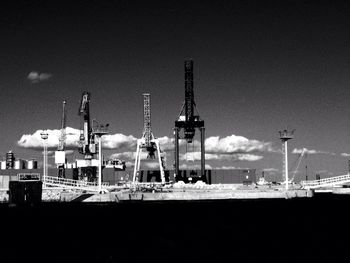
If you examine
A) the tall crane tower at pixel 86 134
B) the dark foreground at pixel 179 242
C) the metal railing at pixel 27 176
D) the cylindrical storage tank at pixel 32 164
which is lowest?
the dark foreground at pixel 179 242

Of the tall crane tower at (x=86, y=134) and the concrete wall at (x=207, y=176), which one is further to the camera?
the tall crane tower at (x=86, y=134)

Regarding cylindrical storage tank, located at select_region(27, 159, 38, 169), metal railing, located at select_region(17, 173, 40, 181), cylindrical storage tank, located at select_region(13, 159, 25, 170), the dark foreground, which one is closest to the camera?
the dark foreground

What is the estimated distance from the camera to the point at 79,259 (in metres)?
19.0

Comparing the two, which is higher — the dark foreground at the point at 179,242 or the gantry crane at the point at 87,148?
the gantry crane at the point at 87,148

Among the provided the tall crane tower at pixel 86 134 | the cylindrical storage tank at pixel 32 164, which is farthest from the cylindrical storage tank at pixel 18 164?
the tall crane tower at pixel 86 134

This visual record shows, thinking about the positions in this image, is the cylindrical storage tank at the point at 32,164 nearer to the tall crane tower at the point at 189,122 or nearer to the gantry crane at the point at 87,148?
the gantry crane at the point at 87,148

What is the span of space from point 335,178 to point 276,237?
71.1 m

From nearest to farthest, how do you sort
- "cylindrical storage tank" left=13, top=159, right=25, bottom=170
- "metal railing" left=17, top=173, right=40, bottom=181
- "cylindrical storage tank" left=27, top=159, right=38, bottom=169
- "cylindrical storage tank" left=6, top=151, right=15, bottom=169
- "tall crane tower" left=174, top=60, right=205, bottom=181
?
"metal railing" left=17, top=173, right=40, bottom=181 < "tall crane tower" left=174, top=60, right=205, bottom=181 < "cylindrical storage tank" left=27, top=159, right=38, bottom=169 < "cylindrical storage tank" left=13, top=159, right=25, bottom=170 < "cylindrical storage tank" left=6, top=151, right=15, bottom=169

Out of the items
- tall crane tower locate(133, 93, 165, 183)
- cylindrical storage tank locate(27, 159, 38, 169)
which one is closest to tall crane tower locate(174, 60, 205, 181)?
tall crane tower locate(133, 93, 165, 183)

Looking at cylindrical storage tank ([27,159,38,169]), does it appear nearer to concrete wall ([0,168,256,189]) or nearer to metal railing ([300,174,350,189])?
concrete wall ([0,168,256,189])

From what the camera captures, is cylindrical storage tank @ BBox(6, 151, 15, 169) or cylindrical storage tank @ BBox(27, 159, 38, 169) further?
cylindrical storage tank @ BBox(6, 151, 15, 169)

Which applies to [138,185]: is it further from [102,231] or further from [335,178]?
[102,231]

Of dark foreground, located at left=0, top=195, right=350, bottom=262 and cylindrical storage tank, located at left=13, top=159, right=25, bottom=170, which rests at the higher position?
cylindrical storage tank, located at left=13, top=159, right=25, bottom=170

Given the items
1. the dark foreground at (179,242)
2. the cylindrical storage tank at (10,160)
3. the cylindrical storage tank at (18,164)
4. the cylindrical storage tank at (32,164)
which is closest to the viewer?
the dark foreground at (179,242)
